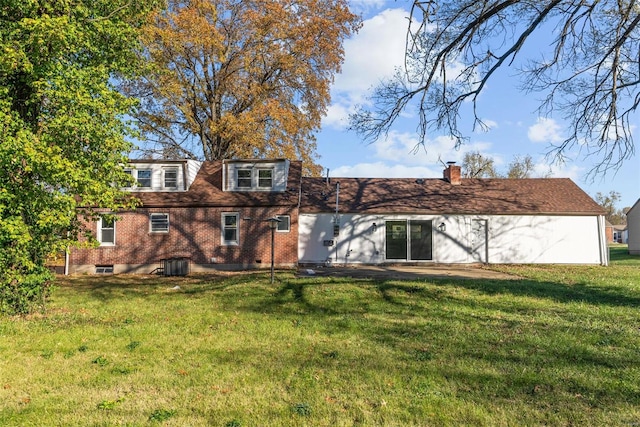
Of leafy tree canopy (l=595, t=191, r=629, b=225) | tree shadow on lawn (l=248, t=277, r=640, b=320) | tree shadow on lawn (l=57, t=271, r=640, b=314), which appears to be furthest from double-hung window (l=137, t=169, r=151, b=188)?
leafy tree canopy (l=595, t=191, r=629, b=225)

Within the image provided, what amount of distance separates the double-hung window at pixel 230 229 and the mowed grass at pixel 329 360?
25.0 ft

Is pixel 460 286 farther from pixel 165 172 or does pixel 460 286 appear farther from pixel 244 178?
pixel 165 172

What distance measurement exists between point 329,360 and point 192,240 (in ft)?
47.3

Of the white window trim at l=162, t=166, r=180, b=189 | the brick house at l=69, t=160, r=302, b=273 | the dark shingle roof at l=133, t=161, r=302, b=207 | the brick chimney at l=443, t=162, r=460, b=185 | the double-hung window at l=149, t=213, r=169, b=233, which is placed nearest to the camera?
the brick house at l=69, t=160, r=302, b=273

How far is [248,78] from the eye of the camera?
84.6 ft

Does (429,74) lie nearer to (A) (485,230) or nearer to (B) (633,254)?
(A) (485,230)

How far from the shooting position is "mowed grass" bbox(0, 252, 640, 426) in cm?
427

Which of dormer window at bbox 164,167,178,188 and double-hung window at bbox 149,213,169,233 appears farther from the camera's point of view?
dormer window at bbox 164,167,178,188

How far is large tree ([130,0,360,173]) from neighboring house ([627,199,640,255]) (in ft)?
98.8

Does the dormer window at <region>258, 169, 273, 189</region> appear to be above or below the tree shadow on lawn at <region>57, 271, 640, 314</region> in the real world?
Answer: above

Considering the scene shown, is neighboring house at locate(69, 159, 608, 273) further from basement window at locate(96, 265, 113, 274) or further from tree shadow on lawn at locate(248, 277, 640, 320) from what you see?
tree shadow on lawn at locate(248, 277, 640, 320)

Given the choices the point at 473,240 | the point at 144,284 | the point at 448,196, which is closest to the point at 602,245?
the point at 473,240

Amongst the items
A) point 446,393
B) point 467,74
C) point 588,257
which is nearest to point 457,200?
point 588,257

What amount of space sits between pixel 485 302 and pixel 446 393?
636 centimetres
